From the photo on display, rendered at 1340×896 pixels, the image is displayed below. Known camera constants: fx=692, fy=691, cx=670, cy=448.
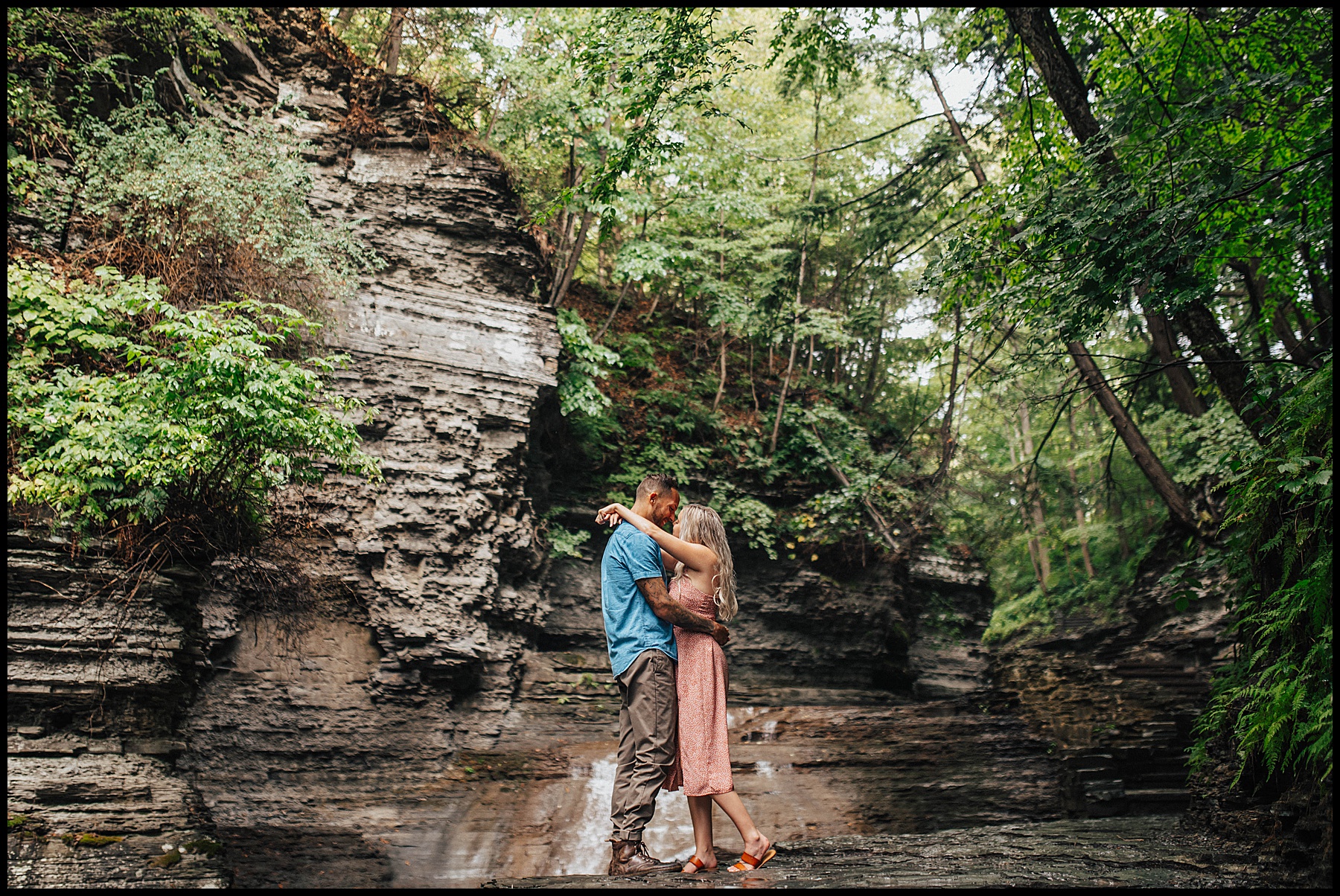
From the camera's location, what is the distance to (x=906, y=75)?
10797 millimetres

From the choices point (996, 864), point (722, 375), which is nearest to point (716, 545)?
point (996, 864)

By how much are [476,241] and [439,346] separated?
2.12 metres

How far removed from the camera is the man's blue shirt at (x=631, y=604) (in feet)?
12.8

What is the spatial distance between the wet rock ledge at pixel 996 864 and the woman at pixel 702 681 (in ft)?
0.72

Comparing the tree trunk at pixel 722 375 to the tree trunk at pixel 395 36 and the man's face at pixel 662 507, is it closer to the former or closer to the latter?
the tree trunk at pixel 395 36

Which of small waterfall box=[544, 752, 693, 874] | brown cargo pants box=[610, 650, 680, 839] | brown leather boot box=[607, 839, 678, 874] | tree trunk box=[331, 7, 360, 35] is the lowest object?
small waterfall box=[544, 752, 693, 874]

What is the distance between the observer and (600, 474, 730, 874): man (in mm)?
3680

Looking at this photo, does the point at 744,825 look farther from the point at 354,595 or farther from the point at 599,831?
the point at 354,595

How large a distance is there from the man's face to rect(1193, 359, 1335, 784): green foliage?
11.1 ft

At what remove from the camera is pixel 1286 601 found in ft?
14.0

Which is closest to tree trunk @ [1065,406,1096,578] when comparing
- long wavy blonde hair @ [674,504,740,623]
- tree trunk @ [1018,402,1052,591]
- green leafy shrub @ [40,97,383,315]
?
tree trunk @ [1018,402,1052,591]

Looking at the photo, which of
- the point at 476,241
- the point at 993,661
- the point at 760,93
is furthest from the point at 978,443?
the point at 476,241

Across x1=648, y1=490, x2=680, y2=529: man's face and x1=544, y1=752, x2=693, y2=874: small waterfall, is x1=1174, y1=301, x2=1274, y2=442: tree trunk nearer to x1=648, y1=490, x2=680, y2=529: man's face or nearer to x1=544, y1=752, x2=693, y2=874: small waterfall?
x1=648, y1=490, x2=680, y2=529: man's face

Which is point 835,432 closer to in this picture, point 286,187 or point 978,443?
point 978,443
